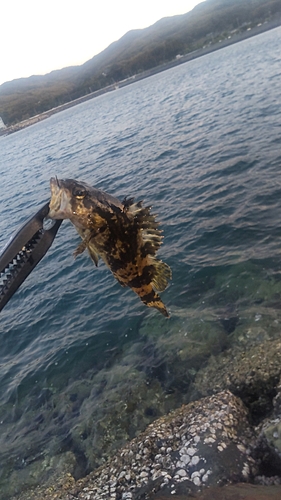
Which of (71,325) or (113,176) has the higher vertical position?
(113,176)

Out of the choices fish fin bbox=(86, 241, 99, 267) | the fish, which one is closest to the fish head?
the fish

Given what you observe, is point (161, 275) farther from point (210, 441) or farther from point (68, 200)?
point (210, 441)

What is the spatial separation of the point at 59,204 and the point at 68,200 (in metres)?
0.13

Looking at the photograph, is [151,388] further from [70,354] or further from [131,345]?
[70,354]

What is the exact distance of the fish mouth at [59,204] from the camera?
446 centimetres

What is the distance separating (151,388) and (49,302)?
27.3 ft

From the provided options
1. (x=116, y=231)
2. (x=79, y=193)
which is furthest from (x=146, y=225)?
(x=79, y=193)

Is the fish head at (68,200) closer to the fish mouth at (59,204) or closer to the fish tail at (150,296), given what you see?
the fish mouth at (59,204)

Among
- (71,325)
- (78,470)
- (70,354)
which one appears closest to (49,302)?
(71,325)

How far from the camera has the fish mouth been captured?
4460 millimetres

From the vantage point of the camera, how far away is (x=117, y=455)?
8203 mm

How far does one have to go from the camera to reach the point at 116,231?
5.04 metres

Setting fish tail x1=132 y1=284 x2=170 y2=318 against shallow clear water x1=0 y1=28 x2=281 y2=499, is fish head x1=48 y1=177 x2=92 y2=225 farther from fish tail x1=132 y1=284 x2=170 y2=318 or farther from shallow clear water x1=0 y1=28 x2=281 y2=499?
shallow clear water x1=0 y1=28 x2=281 y2=499

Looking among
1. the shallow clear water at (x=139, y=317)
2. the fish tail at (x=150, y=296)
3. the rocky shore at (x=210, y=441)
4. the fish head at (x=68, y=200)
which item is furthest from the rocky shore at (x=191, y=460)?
the fish head at (x=68, y=200)
